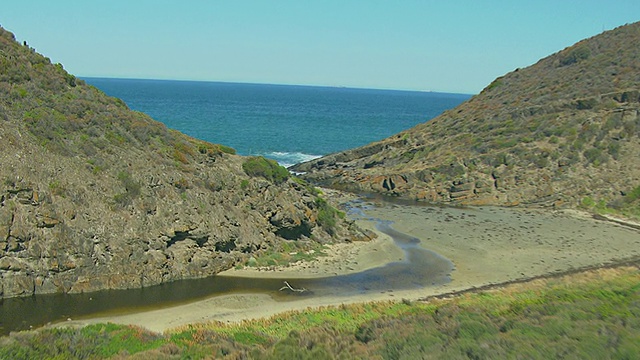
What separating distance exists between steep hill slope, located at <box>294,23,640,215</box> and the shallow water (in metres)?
24.2

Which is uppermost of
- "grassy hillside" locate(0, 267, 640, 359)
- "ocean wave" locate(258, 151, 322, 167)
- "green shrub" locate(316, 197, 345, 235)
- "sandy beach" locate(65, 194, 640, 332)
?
"grassy hillside" locate(0, 267, 640, 359)

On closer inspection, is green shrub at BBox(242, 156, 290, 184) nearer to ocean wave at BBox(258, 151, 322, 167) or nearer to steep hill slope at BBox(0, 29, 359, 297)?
A: steep hill slope at BBox(0, 29, 359, 297)

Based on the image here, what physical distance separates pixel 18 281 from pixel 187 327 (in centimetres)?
886

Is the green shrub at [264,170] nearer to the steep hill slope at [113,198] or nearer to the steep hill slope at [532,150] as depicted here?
the steep hill slope at [113,198]

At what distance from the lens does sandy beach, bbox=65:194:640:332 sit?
26250 millimetres

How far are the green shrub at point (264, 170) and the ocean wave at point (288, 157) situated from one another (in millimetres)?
36001

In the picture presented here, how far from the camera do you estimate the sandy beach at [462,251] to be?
26250mm

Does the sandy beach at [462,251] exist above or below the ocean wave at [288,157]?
above

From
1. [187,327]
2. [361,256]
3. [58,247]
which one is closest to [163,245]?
[58,247]

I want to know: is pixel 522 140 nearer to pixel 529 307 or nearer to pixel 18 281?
pixel 529 307

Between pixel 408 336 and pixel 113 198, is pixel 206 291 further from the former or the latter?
pixel 408 336

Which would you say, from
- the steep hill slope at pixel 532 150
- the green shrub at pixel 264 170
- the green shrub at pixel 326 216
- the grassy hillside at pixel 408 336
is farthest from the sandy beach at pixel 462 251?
the green shrub at pixel 264 170

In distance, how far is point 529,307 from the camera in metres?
21.7

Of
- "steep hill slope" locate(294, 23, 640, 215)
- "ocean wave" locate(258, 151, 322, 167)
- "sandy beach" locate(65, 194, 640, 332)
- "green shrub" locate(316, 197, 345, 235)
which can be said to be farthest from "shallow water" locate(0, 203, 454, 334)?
"ocean wave" locate(258, 151, 322, 167)
